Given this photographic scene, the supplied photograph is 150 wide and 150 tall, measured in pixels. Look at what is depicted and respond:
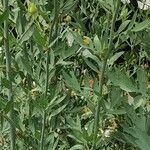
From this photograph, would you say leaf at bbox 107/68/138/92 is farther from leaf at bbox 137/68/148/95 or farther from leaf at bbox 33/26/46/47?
leaf at bbox 33/26/46/47

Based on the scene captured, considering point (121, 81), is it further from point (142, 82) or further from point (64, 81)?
point (64, 81)

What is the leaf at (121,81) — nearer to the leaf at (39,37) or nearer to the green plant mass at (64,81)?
the green plant mass at (64,81)

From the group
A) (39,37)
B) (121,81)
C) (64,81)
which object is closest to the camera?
(121,81)

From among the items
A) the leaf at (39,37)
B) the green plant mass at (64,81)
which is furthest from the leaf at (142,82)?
the leaf at (39,37)

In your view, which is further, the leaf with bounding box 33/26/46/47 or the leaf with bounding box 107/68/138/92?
the leaf with bounding box 33/26/46/47

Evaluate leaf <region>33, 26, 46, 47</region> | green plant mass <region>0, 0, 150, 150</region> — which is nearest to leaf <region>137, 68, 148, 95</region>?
green plant mass <region>0, 0, 150, 150</region>

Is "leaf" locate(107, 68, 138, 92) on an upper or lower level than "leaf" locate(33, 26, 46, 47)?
lower

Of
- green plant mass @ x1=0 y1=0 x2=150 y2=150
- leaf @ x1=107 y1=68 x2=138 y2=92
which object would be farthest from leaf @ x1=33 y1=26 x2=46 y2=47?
leaf @ x1=107 y1=68 x2=138 y2=92

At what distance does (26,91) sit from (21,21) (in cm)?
28

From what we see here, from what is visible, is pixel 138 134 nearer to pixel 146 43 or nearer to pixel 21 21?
pixel 146 43

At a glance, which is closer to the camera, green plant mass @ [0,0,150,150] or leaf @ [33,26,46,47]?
green plant mass @ [0,0,150,150]

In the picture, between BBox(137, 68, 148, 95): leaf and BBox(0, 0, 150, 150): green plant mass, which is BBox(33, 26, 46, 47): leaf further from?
BBox(137, 68, 148, 95): leaf

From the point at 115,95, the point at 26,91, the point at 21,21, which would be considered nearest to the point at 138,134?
the point at 115,95

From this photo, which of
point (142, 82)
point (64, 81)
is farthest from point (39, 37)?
point (142, 82)
